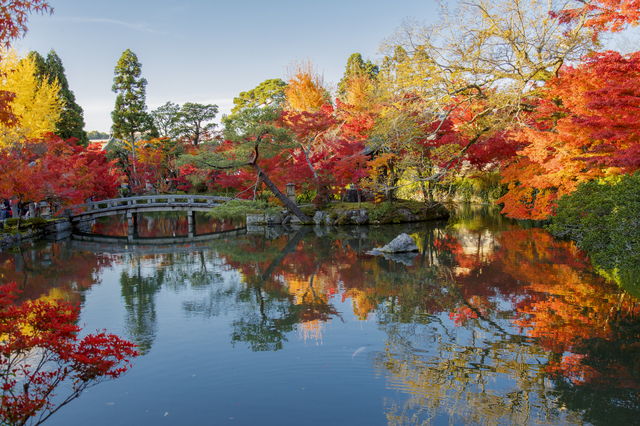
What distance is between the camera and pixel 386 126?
10031mm

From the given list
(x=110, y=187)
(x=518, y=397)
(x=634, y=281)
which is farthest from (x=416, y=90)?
(x=110, y=187)

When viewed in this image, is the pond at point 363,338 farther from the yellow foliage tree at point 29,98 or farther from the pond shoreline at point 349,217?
the yellow foliage tree at point 29,98

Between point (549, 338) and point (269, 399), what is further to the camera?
point (549, 338)

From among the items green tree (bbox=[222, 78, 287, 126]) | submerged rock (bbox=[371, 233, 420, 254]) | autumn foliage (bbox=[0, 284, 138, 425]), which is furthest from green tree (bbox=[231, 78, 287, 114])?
autumn foliage (bbox=[0, 284, 138, 425])

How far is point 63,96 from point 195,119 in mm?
8554

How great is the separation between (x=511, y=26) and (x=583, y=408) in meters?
8.16

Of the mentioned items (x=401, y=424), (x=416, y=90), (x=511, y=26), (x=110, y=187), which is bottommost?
(x=401, y=424)

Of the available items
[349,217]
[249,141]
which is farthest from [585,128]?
[249,141]

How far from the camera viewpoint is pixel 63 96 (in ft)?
67.4

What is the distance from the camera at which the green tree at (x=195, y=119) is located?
1082 inches

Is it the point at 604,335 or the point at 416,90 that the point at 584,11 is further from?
the point at 604,335

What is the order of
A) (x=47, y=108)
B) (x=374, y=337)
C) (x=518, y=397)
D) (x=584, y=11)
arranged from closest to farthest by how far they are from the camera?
(x=518, y=397)
(x=374, y=337)
(x=584, y=11)
(x=47, y=108)

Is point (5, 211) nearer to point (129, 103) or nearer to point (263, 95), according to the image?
point (129, 103)

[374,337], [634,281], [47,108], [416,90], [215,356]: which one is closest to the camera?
[215,356]
